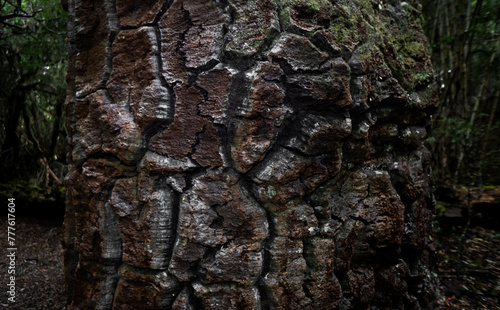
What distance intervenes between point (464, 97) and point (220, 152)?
4153mm

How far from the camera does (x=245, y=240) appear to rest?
136cm

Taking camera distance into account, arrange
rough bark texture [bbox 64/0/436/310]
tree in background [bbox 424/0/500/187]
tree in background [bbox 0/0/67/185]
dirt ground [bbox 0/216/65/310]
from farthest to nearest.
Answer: tree in background [bbox 0/0/67/185] → tree in background [bbox 424/0/500/187] → dirt ground [bbox 0/216/65/310] → rough bark texture [bbox 64/0/436/310]

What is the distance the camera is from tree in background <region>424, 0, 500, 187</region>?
3.79 m

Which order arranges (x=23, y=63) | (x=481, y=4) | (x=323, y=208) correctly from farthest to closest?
(x=23, y=63) → (x=481, y=4) → (x=323, y=208)

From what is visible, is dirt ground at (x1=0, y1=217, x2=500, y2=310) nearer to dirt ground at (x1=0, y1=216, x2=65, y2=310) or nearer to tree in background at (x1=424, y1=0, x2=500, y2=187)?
dirt ground at (x1=0, y1=216, x2=65, y2=310)

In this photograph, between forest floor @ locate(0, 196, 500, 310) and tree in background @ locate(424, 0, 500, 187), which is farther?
tree in background @ locate(424, 0, 500, 187)

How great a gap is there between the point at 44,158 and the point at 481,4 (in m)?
5.54

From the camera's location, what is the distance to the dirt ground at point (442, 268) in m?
2.26

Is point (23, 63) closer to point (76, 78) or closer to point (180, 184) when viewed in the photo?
point (76, 78)

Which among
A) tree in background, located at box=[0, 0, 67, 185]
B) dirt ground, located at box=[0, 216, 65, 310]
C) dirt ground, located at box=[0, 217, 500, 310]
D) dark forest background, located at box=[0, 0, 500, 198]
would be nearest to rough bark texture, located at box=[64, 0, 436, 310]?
dirt ground, located at box=[0, 216, 65, 310]

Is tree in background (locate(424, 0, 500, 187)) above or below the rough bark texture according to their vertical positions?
above

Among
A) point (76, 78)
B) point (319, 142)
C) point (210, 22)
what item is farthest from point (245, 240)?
point (76, 78)

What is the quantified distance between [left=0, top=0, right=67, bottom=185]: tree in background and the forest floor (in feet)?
3.38

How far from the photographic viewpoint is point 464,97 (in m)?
4.26
